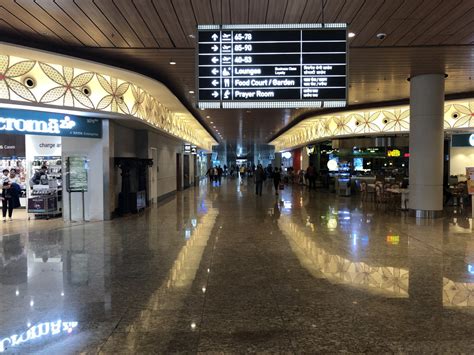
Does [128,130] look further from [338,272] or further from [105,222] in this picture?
[338,272]

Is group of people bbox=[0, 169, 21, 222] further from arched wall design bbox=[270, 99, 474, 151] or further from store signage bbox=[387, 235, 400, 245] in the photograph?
arched wall design bbox=[270, 99, 474, 151]

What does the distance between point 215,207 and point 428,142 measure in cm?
749

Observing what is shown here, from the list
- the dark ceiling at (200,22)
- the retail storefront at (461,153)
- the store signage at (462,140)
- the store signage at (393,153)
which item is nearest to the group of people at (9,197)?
the dark ceiling at (200,22)

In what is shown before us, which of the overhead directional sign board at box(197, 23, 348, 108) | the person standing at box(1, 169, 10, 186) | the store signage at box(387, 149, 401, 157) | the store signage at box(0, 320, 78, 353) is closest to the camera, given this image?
the store signage at box(0, 320, 78, 353)

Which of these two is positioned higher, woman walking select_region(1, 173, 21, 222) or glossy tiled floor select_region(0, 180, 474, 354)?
woman walking select_region(1, 173, 21, 222)

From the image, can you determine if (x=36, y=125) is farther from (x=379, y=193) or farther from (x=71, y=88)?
(x=379, y=193)

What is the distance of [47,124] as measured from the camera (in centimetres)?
956

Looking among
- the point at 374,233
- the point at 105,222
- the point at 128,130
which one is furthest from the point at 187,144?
the point at 374,233

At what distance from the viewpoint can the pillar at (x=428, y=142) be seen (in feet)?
36.3

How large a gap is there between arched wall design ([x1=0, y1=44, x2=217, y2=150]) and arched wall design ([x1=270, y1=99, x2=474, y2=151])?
9.95m

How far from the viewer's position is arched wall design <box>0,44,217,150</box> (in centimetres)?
828

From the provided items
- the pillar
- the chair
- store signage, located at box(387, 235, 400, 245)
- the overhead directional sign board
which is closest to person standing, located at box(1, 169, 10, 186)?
the overhead directional sign board

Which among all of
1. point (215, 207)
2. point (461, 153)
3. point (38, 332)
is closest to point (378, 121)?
point (461, 153)

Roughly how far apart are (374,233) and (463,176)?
10617mm
